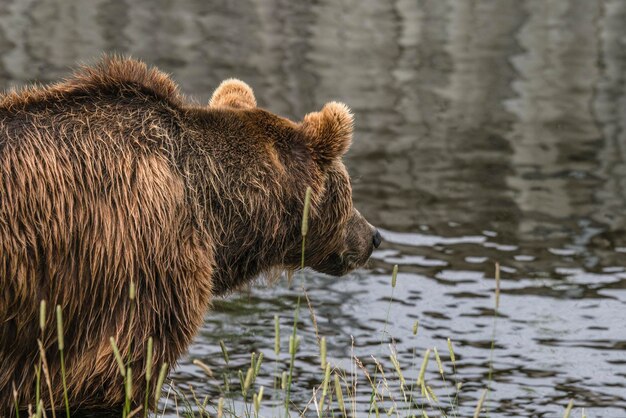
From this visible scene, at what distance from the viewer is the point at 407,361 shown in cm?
846

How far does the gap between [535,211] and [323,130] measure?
19.4ft

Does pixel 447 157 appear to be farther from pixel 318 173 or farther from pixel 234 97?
pixel 318 173

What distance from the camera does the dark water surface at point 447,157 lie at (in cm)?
871

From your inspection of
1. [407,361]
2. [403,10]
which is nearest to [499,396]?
[407,361]

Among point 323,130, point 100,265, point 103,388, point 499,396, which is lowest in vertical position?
point 499,396

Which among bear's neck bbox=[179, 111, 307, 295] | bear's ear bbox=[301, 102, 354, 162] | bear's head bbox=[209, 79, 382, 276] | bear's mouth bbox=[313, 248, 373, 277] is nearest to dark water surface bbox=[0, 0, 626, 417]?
bear's mouth bbox=[313, 248, 373, 277]

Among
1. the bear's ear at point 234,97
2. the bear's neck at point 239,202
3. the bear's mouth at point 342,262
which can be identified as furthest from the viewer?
the bear's mouth at point 342,262

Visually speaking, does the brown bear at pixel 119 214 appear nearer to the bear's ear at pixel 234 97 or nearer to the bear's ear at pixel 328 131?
the bear's ear at pixel 328 131

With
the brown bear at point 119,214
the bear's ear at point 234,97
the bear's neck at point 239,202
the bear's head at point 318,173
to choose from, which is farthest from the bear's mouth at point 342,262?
the bear's ear at point 234,97

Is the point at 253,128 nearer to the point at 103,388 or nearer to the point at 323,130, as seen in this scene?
the point at 323,130

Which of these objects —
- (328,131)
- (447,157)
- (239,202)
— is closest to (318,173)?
(328,131)

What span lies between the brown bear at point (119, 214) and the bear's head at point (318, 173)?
0.03 metres

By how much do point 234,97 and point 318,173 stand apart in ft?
2.31

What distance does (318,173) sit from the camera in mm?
6473
